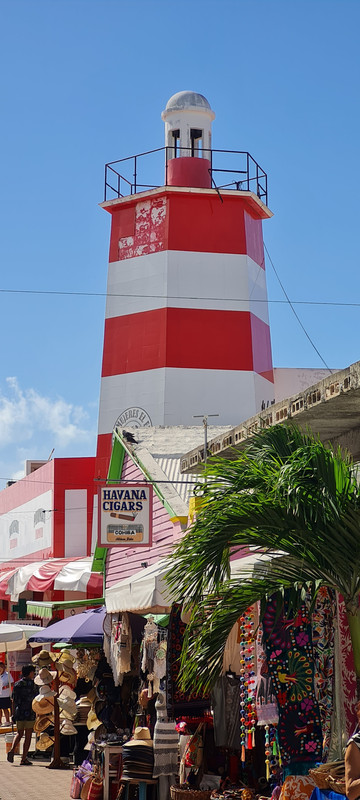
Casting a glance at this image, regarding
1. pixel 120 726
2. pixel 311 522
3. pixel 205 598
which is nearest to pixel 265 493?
pixel 311 522

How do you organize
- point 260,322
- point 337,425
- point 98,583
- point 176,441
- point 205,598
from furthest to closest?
point 260,322 < point 98,583 < point 176,441 < point 337,425 < point 205,598

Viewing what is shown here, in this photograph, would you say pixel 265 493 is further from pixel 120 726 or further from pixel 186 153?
pixel 186 153

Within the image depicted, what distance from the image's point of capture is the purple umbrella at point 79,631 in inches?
604

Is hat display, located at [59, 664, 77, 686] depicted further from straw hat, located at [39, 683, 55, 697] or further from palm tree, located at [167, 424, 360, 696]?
palm tree, located at [167, 424, 360, 696]

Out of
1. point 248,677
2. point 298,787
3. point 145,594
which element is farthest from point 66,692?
point 298,787

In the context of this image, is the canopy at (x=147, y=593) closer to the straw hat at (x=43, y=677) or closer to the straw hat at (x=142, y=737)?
the straw hat at (x=142, y=737)

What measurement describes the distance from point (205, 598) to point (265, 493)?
112 cm

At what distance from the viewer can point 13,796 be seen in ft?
46.9

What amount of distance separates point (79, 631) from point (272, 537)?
7700 millimetres

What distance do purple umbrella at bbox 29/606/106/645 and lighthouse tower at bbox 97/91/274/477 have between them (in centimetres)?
1016

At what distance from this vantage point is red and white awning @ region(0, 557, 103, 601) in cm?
2305

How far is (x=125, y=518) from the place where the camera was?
16.6m

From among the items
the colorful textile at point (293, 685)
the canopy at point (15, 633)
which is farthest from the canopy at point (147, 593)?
the canopy at point (15, 633)

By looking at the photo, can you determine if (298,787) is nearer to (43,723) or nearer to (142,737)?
(142,737)
